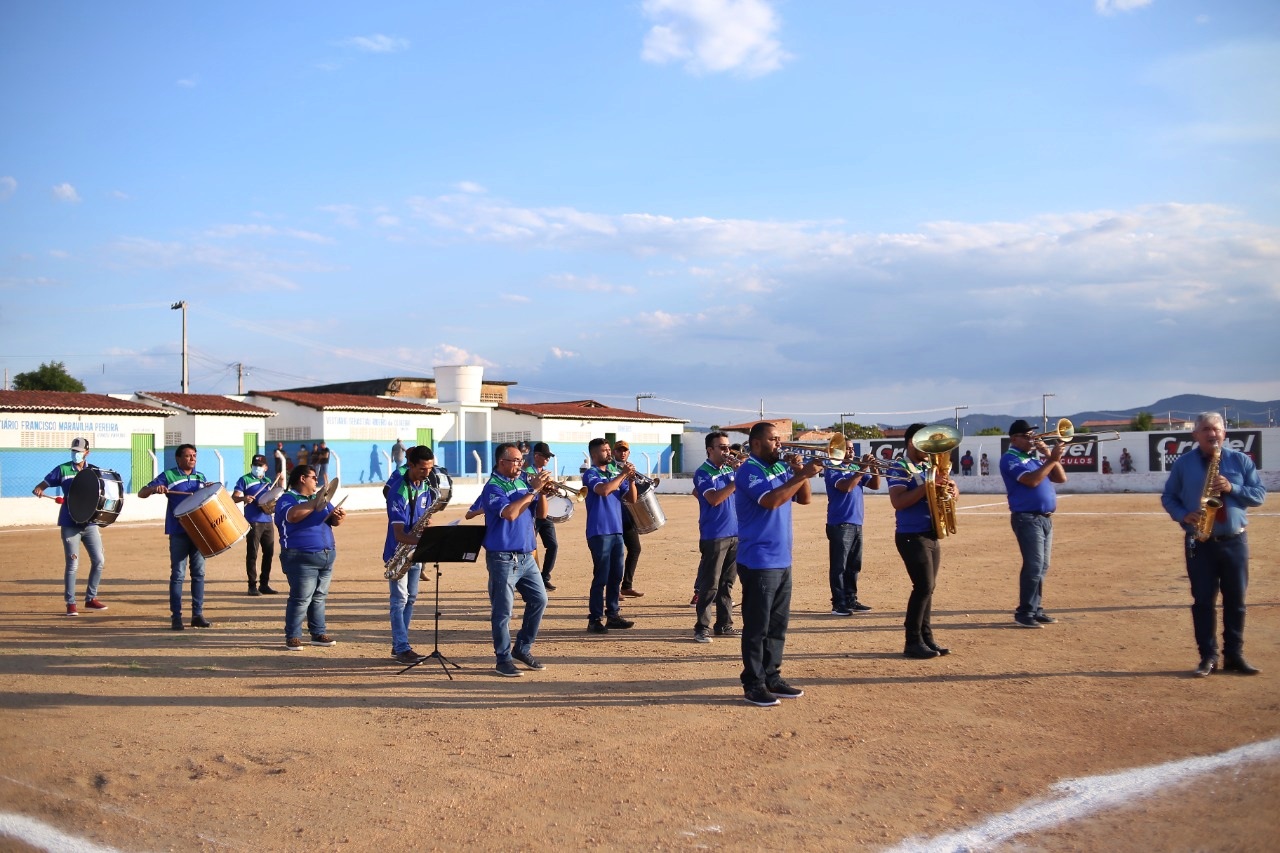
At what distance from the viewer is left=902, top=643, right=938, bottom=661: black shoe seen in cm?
847

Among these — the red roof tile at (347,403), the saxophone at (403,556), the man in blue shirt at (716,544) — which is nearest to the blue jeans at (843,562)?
the man in blue shirt at (716,544)

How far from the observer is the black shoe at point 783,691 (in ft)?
23.8

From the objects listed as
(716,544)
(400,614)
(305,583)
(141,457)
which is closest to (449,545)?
(400,614)

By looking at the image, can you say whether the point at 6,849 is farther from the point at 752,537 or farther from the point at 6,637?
the point at 6,637

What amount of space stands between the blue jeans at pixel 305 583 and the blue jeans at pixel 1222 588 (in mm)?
7367

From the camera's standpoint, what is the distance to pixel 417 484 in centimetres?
873

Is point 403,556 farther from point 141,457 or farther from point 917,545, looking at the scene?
point 141,457

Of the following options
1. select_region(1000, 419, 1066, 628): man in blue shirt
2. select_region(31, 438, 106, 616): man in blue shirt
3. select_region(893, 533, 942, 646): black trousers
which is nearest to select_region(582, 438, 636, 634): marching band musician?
select_region(893, 533, 942, 646): black trousers

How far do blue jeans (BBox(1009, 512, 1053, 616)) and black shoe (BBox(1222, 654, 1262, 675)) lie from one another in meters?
2.15

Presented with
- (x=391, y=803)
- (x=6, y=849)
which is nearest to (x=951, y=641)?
(x=391, y=803)

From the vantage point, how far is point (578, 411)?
57.3 meters

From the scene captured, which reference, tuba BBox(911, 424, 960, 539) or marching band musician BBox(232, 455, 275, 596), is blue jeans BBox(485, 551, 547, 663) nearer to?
tuba BBox(911, 424, 960, 539)

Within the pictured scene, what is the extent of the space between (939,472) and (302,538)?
5794 millimetres

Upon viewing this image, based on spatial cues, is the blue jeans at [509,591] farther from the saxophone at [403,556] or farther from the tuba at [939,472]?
the tuba at [939,472]
